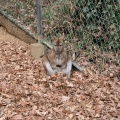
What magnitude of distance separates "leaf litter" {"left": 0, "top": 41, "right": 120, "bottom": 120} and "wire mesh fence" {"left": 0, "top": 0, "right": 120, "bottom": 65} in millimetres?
473

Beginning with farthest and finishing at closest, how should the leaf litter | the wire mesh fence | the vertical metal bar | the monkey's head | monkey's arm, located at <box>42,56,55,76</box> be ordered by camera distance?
the vertical metal bar
the wire mesh fence
monkey's arm, located at <box>42,56,55,76</box>
the monkey's head
the leaf litter

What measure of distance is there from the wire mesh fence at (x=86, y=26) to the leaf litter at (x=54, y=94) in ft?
1.55

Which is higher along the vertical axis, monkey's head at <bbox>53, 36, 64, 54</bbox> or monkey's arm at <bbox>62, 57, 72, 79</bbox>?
monkey's head at <bbox>53, 36, 64, 54</bbox>

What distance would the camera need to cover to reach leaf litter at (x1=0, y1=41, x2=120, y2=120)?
17.1ft

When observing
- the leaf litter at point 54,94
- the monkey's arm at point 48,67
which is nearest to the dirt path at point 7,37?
the leaf litter at point 54,94

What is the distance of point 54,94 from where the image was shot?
589 cm

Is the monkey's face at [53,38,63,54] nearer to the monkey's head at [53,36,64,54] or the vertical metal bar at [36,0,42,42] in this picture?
the monkey's head at [53,36,64,54]

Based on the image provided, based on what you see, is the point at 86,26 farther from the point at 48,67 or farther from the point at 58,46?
the point at 48,67

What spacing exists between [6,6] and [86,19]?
2.87 m

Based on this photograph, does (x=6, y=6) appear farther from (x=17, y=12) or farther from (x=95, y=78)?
(x=95, y=78)

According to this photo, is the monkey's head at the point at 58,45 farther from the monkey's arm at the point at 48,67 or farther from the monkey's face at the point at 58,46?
the monkey's arm at the point at 48,67

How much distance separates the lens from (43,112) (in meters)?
5.23

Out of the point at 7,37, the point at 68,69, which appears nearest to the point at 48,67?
the point at 68,69

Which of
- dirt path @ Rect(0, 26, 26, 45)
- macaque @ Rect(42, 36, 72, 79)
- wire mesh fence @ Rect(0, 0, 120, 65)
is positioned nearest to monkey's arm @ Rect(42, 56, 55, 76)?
macaque @ Rect(42, 36, 72, 79)
